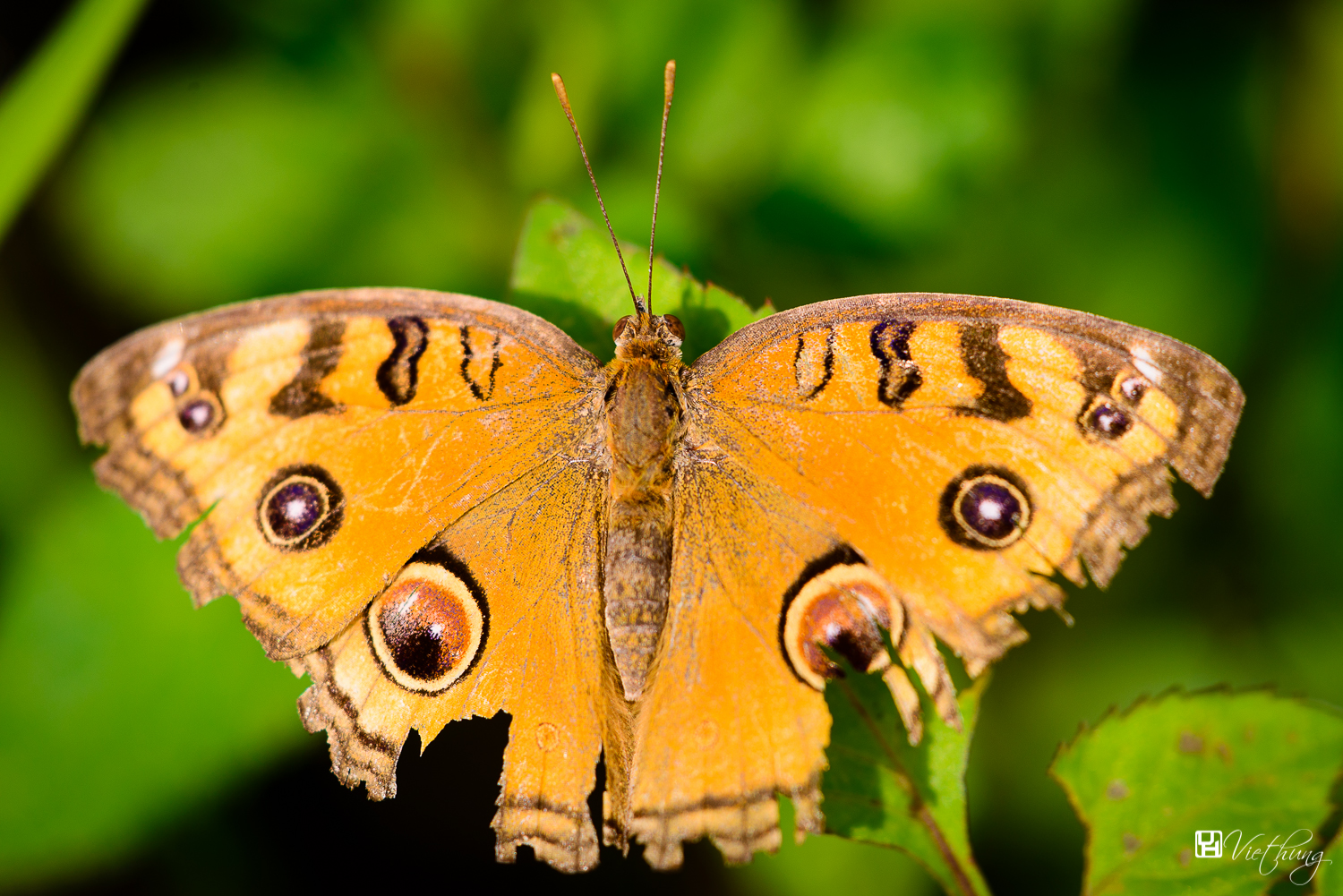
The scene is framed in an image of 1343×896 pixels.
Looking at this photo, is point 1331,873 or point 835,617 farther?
point 835,617

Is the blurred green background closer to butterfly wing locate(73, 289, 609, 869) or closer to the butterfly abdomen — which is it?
the butterfly abdomen

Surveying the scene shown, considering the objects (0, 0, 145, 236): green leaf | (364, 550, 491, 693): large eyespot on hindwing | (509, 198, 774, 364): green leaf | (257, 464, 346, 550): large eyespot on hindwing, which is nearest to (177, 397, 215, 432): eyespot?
(257, 464, 346, 550): large eyespot on hindwing

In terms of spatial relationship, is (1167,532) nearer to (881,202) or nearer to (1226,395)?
(881,202)

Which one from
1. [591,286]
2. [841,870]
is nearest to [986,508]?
[591,286]

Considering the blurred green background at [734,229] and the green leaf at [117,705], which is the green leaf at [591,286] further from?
the green leaf at [117,705]

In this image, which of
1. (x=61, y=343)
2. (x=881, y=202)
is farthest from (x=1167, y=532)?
(x=61, y=343)

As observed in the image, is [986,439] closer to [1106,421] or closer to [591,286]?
[1106,421]
